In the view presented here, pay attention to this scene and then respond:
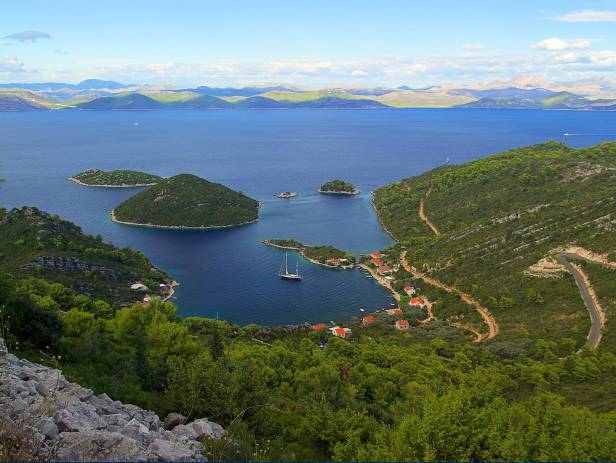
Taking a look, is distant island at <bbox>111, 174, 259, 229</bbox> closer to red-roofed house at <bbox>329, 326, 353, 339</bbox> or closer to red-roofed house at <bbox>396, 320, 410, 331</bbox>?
red-roofed house at <bbox>329, 326, 353, 339</bbox>

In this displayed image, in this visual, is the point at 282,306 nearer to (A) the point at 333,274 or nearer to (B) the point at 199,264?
(A) the point at 333,274

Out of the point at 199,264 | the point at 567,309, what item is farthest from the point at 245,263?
the point at 567,309

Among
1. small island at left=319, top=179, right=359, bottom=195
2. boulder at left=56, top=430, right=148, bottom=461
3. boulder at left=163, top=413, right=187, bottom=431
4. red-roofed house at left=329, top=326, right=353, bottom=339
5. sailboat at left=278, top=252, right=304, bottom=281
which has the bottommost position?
sailboat at left=278, top=252, right=304, bottom=281

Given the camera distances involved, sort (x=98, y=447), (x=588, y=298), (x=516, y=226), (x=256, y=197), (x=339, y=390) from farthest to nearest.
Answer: (x=256, y=197) → (x=516, y=226) → (x=588, y=298) → (x=339, y=390) → (x=98, y=447)

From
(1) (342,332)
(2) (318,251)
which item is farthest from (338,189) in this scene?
(1) (342,332)

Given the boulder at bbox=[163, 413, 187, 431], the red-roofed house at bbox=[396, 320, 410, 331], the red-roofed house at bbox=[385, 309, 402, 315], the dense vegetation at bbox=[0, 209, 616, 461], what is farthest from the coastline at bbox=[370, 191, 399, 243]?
the boulder at bbox=[163, 413, 187, 431]

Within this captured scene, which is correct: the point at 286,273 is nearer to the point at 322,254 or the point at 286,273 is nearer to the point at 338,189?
the point at 322,254
